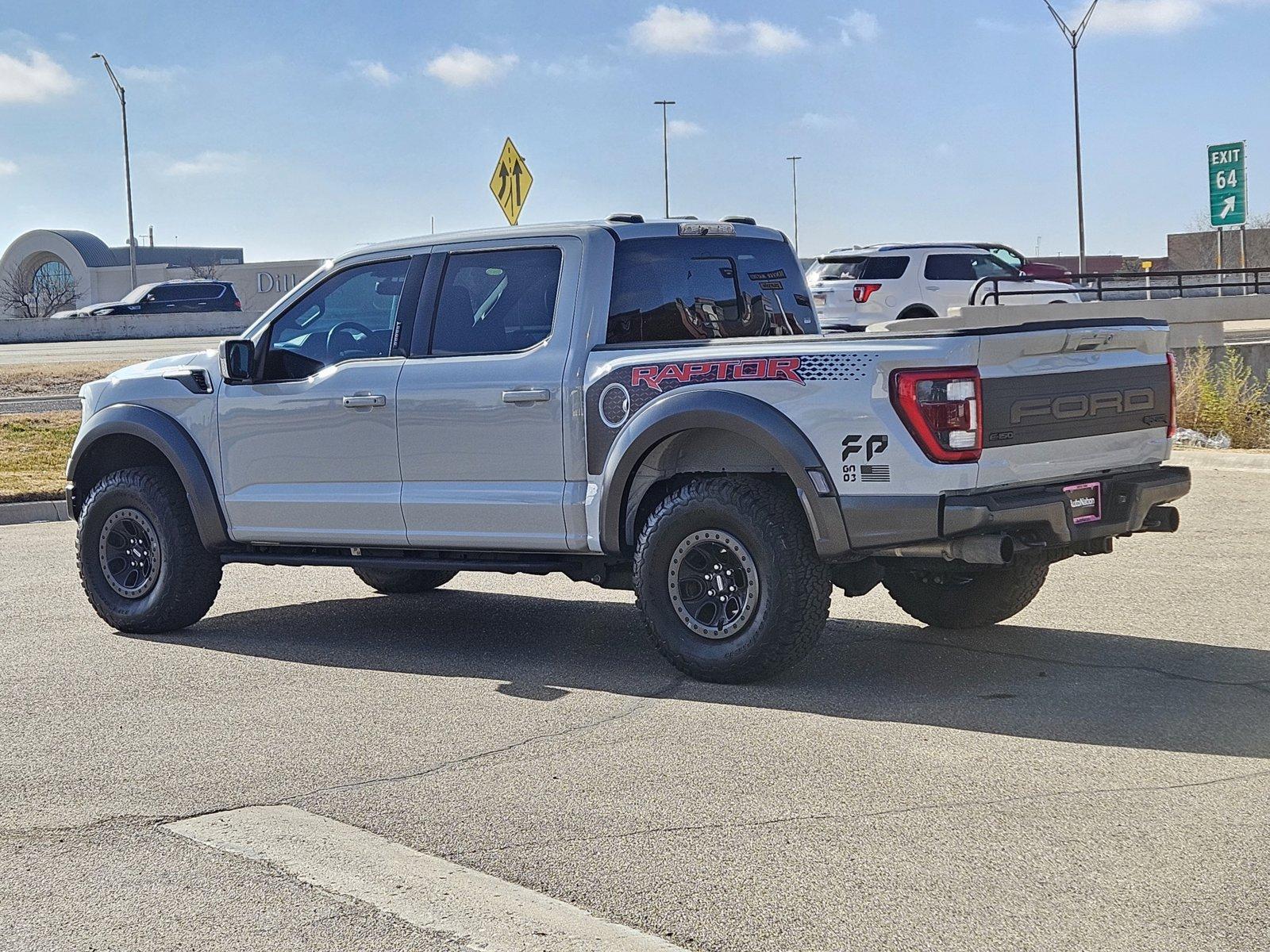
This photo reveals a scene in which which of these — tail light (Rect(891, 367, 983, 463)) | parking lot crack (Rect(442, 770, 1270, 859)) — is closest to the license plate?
tail light (Rect(891, 367, 983, 463))

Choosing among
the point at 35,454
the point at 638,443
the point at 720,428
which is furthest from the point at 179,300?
the point at 720,428

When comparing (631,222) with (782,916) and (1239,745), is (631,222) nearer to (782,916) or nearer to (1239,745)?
(1239,745)

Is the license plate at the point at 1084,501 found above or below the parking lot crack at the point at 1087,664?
above

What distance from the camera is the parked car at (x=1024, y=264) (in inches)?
1000

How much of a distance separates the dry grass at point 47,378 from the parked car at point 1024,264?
1531cm

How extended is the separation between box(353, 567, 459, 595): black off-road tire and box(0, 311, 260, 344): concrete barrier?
132ft

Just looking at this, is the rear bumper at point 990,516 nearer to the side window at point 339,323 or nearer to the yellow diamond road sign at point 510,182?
the side window at point 339,323

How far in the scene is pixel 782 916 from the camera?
412 cm

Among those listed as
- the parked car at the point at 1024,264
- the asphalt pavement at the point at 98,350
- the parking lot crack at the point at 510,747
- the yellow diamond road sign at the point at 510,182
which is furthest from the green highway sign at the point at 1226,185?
the parking lot crack at the point at 510,747

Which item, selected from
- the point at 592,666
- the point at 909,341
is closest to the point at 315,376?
the point at 592,666

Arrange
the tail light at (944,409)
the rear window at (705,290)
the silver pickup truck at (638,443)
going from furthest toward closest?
the rear window at (705,290) < the silver pickup truck at (638,443) < the tail light at (944,409)

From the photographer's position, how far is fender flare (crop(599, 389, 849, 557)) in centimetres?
649

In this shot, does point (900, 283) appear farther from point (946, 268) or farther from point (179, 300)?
point (179, 300)

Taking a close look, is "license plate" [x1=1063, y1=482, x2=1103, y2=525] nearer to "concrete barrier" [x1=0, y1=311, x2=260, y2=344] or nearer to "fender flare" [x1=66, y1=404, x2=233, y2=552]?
"fender flare" [x1=66, y1=404, x2=233, y2=552]
